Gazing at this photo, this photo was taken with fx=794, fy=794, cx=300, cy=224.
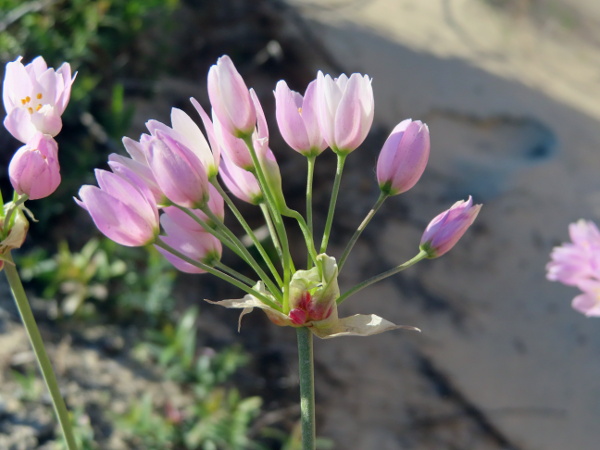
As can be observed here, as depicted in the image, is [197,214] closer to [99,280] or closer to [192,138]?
[192,138]

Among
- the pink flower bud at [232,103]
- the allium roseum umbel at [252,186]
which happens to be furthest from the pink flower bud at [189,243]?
the pink flower bud at [232,103]

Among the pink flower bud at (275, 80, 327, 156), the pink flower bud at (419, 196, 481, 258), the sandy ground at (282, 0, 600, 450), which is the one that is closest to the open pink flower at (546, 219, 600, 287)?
the pink flower bud at (419, 196, 481, 258)

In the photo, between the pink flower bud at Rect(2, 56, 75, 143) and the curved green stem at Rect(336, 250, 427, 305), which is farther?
the pink flower bud at Rect(2, 56, 75, 143)

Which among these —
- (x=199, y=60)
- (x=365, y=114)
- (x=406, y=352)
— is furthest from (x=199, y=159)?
(x=199, y=60)

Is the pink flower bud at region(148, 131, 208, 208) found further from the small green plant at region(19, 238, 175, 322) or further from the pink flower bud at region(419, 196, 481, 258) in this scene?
the small green plant at region(19, 238, 175, 322)

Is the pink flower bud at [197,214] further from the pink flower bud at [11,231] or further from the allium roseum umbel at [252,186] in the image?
the pink flower bud at [11,231]

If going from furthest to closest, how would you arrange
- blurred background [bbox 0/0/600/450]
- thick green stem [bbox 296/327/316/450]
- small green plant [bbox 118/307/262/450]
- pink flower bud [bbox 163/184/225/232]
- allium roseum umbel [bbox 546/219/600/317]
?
blurred background [bbox 0/0/600/450]
small green plant [bbox 118/307/262/450]
allium roseum umbel [bbox 546/219/600/317]
pink flower bud [bbox 163/184/225/232]
thick green stem [bbox 296/327/316/450]
